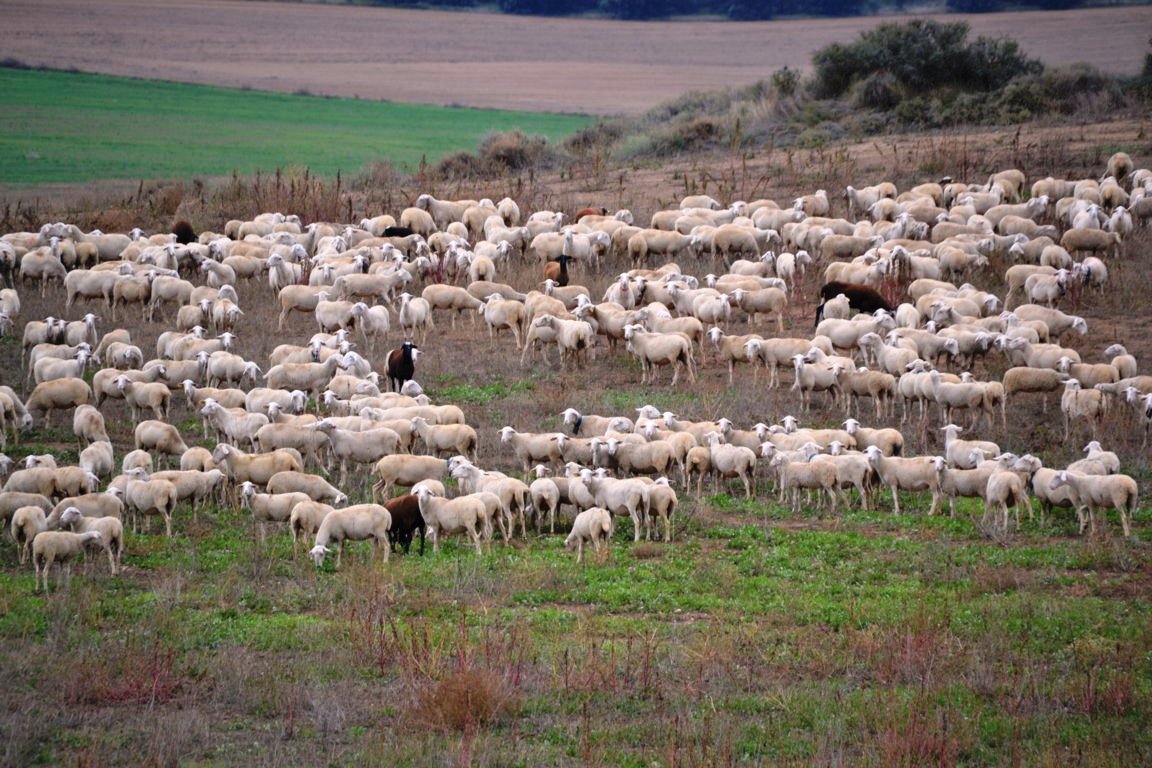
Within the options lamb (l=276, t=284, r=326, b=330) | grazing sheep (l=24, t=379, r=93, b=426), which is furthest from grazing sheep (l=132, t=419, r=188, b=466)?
lamb (l=276, t=284, r=326, b=330)

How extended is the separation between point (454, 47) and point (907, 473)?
104 metres

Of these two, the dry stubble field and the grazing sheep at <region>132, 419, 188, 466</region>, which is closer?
the dry stubble field

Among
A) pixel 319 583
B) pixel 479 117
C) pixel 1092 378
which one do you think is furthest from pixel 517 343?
pixel 479 117

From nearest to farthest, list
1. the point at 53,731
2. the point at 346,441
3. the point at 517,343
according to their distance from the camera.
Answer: the point at 53,731 < the point at 346,441 < the point at 517,343

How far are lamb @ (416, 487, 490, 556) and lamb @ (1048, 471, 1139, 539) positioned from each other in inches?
249

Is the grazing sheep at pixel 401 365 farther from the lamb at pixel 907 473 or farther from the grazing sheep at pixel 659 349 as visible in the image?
the lamb at pixel 907 473

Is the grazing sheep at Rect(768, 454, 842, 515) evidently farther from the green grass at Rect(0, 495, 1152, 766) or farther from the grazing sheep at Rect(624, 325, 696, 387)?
the grazing sheep at Rect(624, 325, 696, 387)

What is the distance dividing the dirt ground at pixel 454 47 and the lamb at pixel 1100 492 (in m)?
73.7

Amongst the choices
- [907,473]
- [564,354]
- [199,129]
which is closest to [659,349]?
[564,354]

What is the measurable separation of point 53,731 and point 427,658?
284 centimetres

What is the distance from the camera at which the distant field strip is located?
204 feet

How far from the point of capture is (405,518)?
50.3 ft

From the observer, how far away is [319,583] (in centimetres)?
1380

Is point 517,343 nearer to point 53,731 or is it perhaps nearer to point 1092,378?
point 1092,378
